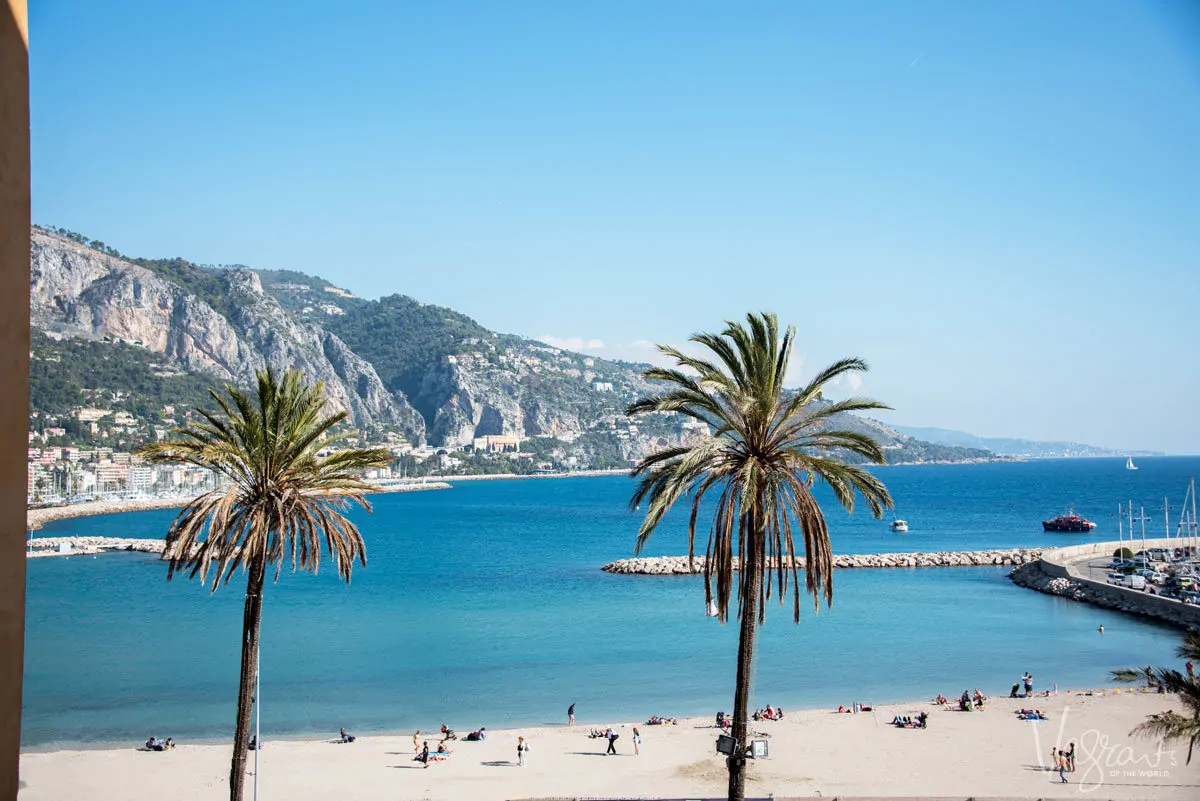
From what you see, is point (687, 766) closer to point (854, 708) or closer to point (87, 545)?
point (854, 708)

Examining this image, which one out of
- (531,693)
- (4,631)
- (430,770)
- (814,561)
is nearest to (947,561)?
(531,693)

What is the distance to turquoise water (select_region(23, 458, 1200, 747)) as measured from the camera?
33094 millimetres

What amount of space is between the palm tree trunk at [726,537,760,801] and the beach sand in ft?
33.7

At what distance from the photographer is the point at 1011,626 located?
47.4 meters

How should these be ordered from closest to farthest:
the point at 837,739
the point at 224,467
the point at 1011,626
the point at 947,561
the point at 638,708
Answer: the point at 224,467, the point at 837,739, the point at 638,708, the point at 1011,626, the point at 947,561

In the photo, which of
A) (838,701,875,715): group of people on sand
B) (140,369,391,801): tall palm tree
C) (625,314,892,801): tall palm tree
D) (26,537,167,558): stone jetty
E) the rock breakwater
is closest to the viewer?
(625,314,892,801): tall palm tree

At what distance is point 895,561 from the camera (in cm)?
7494

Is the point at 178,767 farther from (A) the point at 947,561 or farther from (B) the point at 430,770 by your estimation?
(A) the point at 947,561

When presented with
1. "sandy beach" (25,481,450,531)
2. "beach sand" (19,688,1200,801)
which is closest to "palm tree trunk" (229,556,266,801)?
"beach sand" (19,688,1200,801)

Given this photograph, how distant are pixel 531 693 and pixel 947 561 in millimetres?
49433

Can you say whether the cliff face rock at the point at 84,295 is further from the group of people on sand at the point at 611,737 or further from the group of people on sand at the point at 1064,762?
the group of people on sand at the point at 1064,762

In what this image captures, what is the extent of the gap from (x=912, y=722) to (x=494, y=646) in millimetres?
20912

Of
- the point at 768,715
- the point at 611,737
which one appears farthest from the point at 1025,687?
the point at 611,737

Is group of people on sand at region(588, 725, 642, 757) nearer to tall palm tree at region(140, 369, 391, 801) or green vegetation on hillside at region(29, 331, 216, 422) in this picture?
tall palm tree at region(140, 369, 391, 801)
